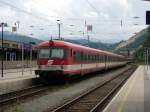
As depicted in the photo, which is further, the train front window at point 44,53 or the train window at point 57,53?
the train front window at point 44,53

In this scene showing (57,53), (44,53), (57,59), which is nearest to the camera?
(57,59)

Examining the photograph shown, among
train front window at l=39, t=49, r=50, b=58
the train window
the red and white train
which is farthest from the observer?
train front window at l=39, t=49, r=50, b=58

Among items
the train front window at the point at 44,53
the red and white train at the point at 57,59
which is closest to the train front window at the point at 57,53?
the red and white train at the point at 57,59

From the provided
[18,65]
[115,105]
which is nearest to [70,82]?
[115,105]

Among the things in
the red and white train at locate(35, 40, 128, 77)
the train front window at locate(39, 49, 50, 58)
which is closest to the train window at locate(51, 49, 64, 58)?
the red and white train at locate(35, 40, 128, 77)

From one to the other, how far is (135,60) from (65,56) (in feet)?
455

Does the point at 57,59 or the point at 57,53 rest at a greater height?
the point at 57,53

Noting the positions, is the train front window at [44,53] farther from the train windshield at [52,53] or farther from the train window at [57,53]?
the train window at [57,53]

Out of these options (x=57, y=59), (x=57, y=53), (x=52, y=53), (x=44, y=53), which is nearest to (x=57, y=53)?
(x=57, y=53)

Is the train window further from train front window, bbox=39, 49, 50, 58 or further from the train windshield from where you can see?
train front window, bbox=39, 49, 50, 58

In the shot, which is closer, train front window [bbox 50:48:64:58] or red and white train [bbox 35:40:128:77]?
red and white train [bbox 35:40:128:77]

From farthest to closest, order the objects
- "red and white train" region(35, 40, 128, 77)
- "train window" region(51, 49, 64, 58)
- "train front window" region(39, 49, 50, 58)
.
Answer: "train front window" region(39, 49, 50, 58), "train window" region(51, 49, 64, 58), "red and white train" region(35, 40, 128, 77)

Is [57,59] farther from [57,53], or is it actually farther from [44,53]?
[44,53]

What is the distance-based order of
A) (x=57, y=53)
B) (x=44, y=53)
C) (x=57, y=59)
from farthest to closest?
(x=44, y=53) < (x=57, y=53) < (x=57, y=59)
